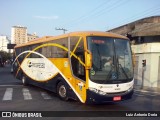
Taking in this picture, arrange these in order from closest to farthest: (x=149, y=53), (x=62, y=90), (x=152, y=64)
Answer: (x=62, y=90)
(x=152, y=64)
(x=149, y=53)

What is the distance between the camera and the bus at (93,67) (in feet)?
34.7

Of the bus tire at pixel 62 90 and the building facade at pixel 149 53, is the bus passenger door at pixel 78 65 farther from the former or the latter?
the building facade at pixel 149 53

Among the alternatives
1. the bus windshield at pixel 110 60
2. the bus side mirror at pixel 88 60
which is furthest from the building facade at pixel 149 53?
the bus side mirror at pixel 88 60

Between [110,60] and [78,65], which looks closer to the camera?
[110,60]

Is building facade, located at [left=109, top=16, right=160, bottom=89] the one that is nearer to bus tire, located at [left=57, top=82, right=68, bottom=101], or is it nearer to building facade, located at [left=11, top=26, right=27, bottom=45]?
bus tire, located at [left=57, top=82, right=68, bottom=101]

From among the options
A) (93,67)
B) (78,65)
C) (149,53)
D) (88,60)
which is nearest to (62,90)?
(78,65)

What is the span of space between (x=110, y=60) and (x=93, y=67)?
2.88 ft

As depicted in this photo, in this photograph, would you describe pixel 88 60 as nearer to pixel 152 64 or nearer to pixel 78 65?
pixel 78 65

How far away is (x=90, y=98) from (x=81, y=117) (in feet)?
4.30

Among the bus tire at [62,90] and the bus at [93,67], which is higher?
the bus at [93,67]

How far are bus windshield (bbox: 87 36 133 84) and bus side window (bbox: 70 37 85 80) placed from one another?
1.60ft

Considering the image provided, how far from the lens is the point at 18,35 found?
395 feet

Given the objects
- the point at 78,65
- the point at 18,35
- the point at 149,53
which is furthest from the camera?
the point at 18,35

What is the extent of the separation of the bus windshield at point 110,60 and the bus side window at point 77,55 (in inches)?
19.2
